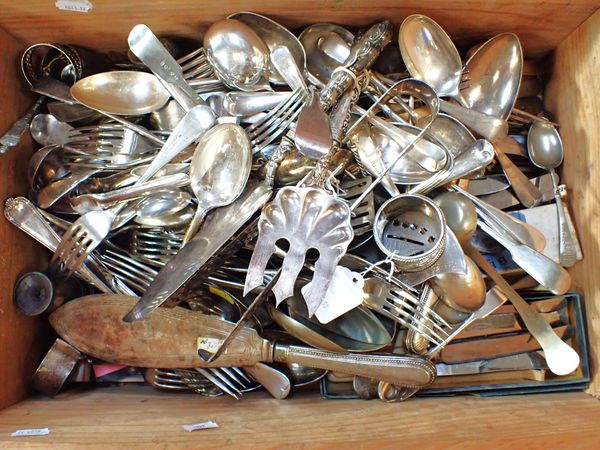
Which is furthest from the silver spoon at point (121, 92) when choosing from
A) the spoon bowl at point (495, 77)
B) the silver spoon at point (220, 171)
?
the spoon bowl at point (495, 77)

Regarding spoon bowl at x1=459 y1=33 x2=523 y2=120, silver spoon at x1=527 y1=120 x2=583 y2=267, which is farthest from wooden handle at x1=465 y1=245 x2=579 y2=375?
spoon bowl at x1=459 y1=33 x2=523 y2=120

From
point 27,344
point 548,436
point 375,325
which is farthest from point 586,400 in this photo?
point 27,344

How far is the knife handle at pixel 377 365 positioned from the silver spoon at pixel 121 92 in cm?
42

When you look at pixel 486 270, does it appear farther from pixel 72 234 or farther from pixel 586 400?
pixel 72 234

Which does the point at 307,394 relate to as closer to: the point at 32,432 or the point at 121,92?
the point at 32,432

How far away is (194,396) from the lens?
2.50 ft

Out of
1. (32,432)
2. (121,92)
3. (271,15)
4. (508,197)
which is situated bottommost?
(32,432)

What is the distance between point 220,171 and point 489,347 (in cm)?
44

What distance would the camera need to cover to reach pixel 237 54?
0.75 m

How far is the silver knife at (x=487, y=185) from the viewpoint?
0.81 meters

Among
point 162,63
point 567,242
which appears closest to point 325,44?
point 162,63

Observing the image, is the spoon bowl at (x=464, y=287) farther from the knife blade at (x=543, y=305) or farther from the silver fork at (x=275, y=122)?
the silver fork at (x=275, y=122)

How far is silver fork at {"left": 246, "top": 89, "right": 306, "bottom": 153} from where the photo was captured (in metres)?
0.74

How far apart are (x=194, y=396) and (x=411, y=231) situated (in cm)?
39
